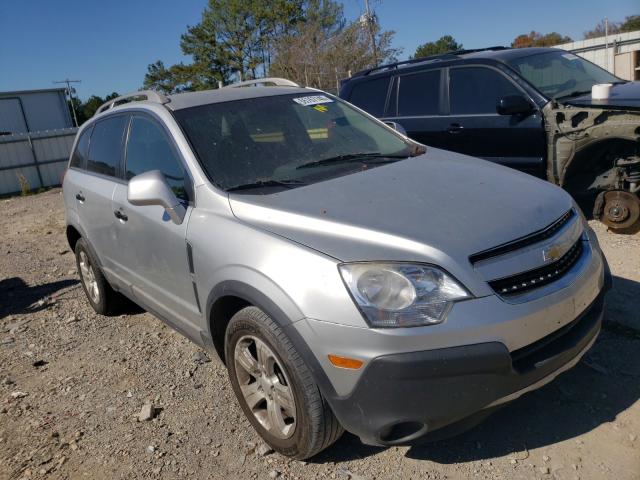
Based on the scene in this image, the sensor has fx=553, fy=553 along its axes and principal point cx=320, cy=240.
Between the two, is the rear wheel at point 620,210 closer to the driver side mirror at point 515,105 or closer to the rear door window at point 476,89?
the driver side mirror at point 515,105

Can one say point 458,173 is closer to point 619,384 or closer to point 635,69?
point 619,384

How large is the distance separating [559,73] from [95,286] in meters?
5.27

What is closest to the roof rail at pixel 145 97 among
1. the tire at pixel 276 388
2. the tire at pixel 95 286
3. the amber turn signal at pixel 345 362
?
the tire at pixel 95 286

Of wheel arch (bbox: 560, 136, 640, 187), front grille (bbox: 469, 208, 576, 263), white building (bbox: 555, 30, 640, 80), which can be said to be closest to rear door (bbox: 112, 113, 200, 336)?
front grille (bbox: 469, 208, 576, 263)

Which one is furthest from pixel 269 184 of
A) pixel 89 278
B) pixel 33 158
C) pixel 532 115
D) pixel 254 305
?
pixel 33 158

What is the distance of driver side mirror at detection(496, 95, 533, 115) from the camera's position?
5.54m

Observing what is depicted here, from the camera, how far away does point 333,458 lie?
8.84ft

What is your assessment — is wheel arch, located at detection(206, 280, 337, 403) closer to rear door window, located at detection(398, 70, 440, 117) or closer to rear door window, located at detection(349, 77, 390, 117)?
rear door window, located at detection(398, 70, 440, 117)

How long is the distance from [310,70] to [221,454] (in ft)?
79.1

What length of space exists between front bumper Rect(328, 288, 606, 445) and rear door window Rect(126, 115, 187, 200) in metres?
1.56

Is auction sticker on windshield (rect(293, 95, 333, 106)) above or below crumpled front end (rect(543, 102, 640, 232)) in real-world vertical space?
above

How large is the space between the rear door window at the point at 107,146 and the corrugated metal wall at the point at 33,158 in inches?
613

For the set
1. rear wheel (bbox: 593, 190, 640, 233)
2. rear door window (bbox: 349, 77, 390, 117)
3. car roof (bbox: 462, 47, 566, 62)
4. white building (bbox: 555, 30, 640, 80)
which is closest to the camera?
rear wheel (bbox: 593, 190, 640, 233)

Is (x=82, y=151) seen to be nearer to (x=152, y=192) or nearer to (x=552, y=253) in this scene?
(x=152, y=192)
